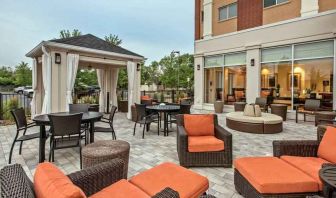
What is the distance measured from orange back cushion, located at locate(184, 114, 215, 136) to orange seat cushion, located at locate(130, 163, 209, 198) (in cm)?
179

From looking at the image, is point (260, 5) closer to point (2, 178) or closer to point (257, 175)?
point (257, 175)

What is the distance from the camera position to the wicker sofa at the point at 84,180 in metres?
1.16

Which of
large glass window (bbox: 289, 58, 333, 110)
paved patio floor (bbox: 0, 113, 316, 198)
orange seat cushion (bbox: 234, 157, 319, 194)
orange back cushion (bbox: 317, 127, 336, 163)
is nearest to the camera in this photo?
orange seat cushion (bbox: 234, 157, 319, 194)

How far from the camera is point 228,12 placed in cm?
1165

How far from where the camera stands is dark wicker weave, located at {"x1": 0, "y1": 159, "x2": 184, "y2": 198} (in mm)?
1156

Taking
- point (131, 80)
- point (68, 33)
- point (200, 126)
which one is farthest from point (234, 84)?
point (68, 33)

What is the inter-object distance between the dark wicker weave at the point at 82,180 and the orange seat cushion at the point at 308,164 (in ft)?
5.84

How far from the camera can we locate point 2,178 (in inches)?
48.8

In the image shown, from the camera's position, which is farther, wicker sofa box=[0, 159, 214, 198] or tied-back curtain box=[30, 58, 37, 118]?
tied-back curtain box=[30, 58, 37, 118]

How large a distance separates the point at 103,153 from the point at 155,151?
1934 millimetres

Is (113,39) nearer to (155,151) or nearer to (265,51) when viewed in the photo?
(265,51)

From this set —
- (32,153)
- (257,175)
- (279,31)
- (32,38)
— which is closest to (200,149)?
(257,175)

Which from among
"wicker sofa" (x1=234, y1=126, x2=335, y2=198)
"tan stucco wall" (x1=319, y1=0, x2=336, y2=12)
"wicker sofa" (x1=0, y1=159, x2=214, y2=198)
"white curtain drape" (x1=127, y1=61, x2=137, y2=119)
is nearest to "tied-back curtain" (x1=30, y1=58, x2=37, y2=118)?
"white curtain drape" (x1=127, y1=61, x2=137, y2=119)

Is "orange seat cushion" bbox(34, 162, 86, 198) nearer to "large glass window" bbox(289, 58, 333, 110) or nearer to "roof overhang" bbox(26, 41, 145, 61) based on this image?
"roof overhang" bbox(26, 41, 145, 61)
